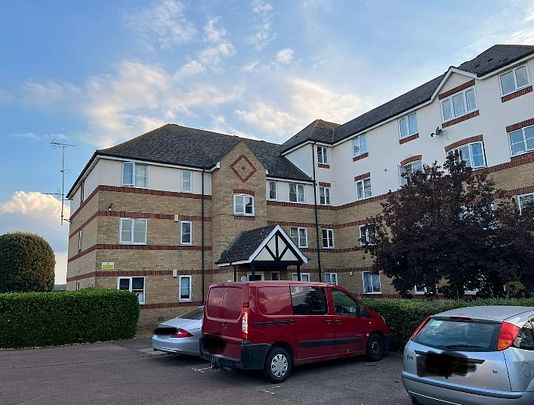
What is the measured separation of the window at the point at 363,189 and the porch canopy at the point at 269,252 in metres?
7.62

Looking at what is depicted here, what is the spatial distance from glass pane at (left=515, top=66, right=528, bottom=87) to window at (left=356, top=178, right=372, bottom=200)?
8.91 m

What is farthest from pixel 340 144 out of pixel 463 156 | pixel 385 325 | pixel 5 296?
pixel 5 296

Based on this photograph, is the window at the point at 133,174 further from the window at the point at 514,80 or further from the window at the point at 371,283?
the window at the point at 514,80

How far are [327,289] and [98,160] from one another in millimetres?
13915

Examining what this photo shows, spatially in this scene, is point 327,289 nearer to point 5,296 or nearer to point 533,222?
point 533,222

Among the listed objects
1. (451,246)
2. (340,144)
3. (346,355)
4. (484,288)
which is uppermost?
(340,144)

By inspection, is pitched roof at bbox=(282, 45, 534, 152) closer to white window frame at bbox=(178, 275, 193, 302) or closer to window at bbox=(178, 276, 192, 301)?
A: white window frame at bbox=(178, 275, 193, 302)

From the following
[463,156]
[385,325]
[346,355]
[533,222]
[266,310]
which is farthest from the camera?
[463,156]

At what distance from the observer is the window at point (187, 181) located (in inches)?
818

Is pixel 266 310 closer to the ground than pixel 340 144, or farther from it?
closer to the ground

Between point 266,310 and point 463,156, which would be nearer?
point 266,310

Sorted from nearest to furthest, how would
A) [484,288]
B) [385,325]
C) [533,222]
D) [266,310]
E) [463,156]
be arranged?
[266,310], [385,325], [533,222], [484,288], [463,156]

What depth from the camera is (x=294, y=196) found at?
24.5 metres

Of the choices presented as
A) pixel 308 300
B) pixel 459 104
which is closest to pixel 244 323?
pixel 308 300
